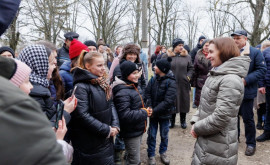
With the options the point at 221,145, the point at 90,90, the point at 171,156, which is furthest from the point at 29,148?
the point at 171,156

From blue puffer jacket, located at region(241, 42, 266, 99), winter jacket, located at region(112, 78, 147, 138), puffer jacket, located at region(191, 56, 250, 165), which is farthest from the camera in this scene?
blue puffer jacket, located at region(241, 42, 266, 99)

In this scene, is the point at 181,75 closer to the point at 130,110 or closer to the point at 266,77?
the point at 266,77

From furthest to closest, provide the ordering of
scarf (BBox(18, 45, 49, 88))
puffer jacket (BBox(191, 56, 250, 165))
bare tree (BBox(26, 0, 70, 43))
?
bare tree (BBox(26, 0, 70, 43)), puffer jacket (BBox(191, 56, 250, 165)), scarf (BBox(18, 45, 49, 88))

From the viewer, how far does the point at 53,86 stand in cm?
257

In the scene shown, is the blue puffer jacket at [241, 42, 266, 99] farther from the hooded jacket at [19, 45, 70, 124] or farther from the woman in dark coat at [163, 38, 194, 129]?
the hooded jacket at [19, 45, 70, 124]

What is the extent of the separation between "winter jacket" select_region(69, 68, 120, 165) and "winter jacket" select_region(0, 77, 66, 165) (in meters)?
1.78

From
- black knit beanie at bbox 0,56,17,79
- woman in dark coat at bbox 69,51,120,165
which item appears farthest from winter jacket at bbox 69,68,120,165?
Result: black knit beanie at bbox 0,56,17,79

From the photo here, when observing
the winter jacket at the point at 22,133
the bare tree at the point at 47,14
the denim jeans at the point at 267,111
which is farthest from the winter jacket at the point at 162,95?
the bare tree at the point at 47,14

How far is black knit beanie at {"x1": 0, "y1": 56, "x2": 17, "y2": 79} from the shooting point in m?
0.69

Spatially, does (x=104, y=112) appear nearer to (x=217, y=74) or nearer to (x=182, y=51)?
(x=217, y=74)

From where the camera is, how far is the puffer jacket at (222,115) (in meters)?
2.15

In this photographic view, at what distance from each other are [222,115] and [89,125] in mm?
1356

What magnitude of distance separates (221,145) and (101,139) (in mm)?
1272

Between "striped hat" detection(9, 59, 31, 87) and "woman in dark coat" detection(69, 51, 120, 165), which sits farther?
"woman in dark coat" detection(69, 51, 120, 165)
